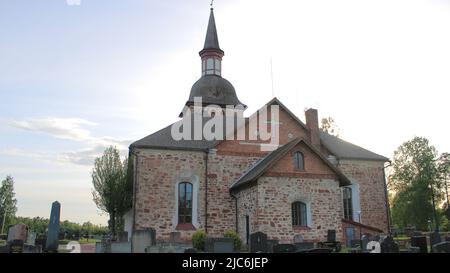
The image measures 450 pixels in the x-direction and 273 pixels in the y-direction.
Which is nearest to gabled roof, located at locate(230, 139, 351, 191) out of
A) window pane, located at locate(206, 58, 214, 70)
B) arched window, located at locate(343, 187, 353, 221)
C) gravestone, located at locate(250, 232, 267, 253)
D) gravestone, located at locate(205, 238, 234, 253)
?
gravestone, located at locate(250, 232, 267, 253)

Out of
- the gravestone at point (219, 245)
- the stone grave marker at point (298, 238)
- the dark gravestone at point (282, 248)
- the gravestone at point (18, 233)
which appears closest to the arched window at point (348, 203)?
the stone grave marker at point (298, 238)

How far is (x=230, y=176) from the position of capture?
70.4ft

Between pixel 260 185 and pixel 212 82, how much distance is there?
15.9 metres

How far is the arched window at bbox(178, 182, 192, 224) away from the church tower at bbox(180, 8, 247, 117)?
11399 mm

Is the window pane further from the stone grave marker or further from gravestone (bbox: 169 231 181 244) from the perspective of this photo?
the stone grave marker

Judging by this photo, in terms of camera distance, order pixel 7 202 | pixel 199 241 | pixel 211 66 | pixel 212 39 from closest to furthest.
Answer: pixel 199 241
pixel 211 66
pixel 212 39
pixel 7 202

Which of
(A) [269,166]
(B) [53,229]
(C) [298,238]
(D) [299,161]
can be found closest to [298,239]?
(C) [298,238]

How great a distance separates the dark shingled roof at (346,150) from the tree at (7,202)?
44.1m

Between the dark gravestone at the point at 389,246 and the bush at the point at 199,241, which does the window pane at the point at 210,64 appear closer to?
the bush at the point at 199,241

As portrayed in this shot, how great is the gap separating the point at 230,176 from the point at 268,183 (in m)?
3.68

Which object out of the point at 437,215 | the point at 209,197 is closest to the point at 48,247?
the point at 209,197

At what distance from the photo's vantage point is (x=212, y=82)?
106 ft

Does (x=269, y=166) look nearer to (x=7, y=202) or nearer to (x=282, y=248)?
(x=282, y=248)
